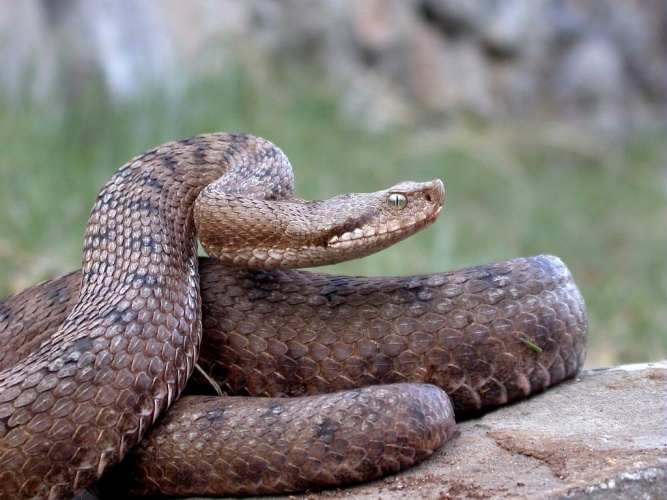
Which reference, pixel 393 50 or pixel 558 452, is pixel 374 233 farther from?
pixel 393 50

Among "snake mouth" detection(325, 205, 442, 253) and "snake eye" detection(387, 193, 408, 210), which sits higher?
"snake eye" detection(387, 193, 408, 210)

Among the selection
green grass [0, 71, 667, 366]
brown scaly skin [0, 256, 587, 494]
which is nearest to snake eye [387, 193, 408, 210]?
brown scaly skin [0, 256, 587, 494]

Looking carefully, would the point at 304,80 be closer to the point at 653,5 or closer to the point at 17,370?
the point at 17,370

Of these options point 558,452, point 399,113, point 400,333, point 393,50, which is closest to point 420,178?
point 399,113

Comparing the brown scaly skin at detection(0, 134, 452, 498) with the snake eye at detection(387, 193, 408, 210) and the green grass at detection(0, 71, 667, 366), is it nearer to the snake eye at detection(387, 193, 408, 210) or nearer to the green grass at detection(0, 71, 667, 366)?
the snake eye at detection(387, 193, 408, 210)

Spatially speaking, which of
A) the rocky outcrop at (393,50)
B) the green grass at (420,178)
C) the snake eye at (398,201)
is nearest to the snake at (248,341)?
the snake eye at (398,201)

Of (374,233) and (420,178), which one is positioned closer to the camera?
(374,233)

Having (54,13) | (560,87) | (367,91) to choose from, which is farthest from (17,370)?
(560,87)
